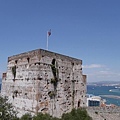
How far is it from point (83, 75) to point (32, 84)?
9.40 meters

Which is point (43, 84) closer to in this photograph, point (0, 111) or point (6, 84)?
point (0, 111)

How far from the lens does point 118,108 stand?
2362 centimetres

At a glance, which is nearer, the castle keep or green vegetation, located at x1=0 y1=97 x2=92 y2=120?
green vegetation, located at x1=0 y1=97 x2=92 y2=120

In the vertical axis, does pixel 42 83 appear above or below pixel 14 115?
above

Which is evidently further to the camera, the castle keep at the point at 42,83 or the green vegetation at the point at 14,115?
the castle keep at the point at 42,83

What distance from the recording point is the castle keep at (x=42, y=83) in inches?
706

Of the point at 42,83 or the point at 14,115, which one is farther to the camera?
the point at 14,115

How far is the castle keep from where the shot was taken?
706 inches

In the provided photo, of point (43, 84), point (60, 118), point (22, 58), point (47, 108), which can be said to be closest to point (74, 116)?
point (60, 118)

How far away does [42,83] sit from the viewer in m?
18.0

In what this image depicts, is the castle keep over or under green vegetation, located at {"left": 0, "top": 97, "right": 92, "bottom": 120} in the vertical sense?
over

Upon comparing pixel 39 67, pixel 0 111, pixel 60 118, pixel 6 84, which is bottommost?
pixel 60 118

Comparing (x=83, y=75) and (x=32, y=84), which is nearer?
(x=32, y=84)

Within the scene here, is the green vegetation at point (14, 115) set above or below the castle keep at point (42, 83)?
below
